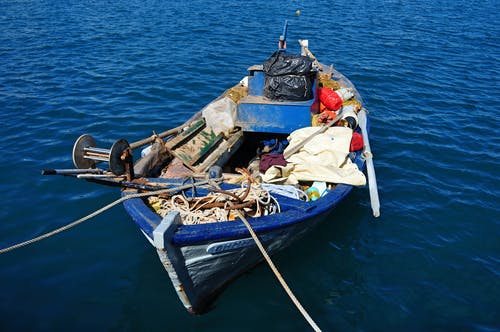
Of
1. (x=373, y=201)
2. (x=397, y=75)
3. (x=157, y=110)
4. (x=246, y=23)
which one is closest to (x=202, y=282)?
(x=373, y=201)

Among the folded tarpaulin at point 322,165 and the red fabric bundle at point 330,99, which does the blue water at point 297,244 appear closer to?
the folded tarpaulin at point 322,165

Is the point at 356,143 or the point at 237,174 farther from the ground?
the point at 356,143

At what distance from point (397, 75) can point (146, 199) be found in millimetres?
12733

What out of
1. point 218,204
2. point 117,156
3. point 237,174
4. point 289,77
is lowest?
point 237,174

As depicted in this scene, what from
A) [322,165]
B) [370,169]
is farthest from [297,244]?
[370,169]

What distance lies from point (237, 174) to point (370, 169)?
8.30 ft

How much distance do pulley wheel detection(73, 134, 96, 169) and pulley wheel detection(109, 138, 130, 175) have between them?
56 centimetres

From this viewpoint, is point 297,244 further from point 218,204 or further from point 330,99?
point 330,99

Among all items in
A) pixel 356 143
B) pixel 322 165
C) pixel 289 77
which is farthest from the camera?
pixel 289 77

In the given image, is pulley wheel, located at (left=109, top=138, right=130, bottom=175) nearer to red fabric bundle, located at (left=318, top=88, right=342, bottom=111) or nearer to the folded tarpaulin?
the folded tarpaulin

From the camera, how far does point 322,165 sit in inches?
266

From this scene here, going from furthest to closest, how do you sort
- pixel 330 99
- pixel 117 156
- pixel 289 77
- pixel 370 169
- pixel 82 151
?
pixel 330 99 → pixel 289 77 → pixel 370 169 → pixel 82 151 → pixel 117 156

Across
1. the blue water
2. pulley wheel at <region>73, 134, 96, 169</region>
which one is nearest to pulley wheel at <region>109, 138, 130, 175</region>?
pulley wheel at <region>73, 134, 96, 169</region>

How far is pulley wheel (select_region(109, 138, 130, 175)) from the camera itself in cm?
541
